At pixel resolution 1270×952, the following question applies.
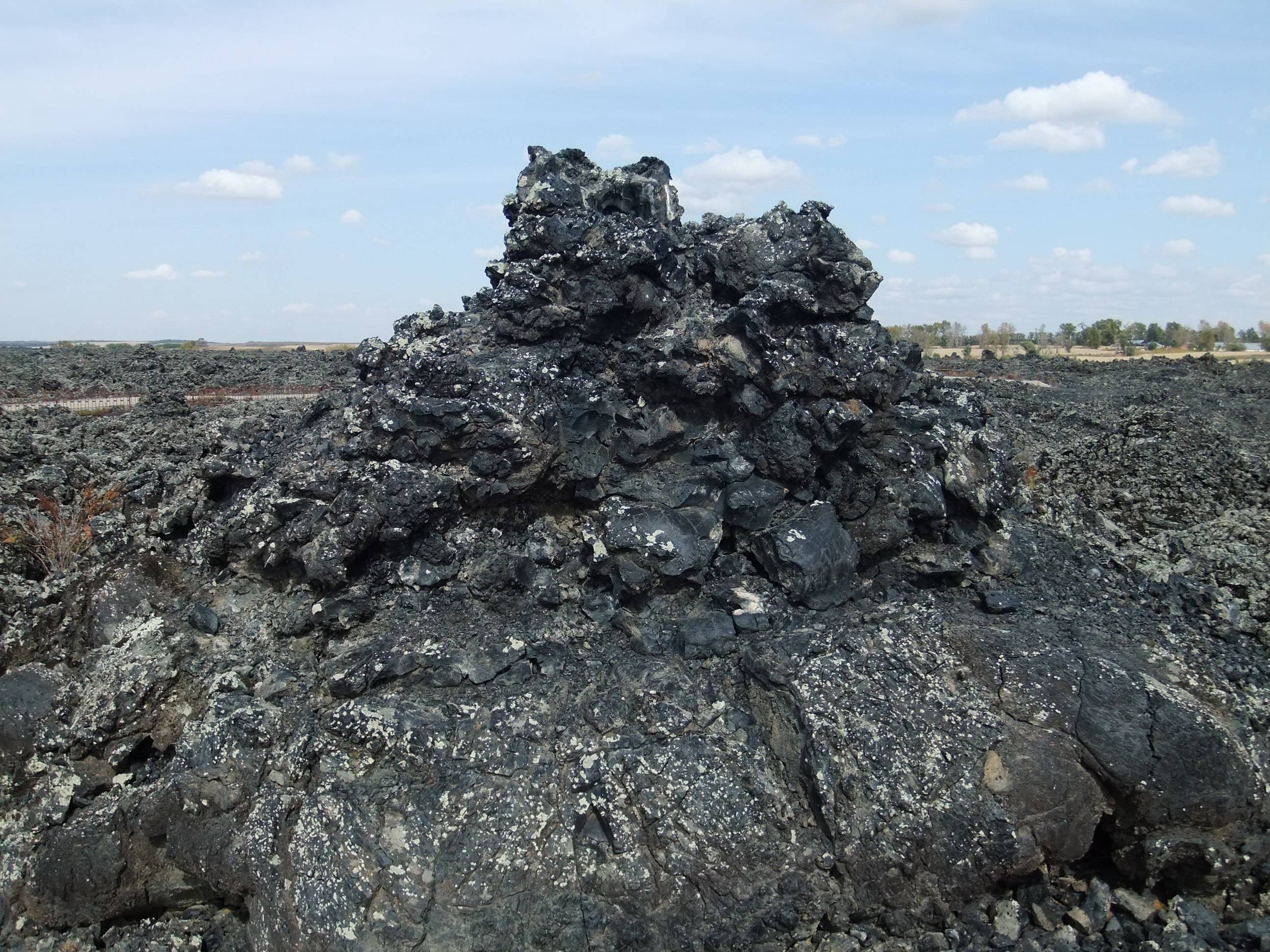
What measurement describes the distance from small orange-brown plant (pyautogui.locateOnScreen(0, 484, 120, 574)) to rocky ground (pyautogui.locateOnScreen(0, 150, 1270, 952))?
246 centimetres

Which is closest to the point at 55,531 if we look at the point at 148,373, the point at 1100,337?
the point at 148,373

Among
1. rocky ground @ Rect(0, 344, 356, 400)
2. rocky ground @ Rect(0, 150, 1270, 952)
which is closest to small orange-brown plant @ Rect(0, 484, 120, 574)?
rocky ground @ Rect(0, 150, 1270, 952)

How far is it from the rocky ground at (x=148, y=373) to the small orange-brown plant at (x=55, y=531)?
15616 millimetres

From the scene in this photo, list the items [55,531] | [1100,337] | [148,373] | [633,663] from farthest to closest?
[1100,337]
[148,373]
[55,531]
[633,663]

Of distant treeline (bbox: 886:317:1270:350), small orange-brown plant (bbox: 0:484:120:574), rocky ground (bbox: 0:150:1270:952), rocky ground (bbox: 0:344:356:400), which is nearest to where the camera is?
rocky ground (bbox: 0:150:1270:952)

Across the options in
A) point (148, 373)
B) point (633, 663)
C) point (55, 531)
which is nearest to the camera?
point (633, 663)

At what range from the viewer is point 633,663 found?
A: 255 inches

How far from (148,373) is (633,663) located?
128 ft

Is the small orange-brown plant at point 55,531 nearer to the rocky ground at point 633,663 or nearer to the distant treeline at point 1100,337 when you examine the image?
the rocky ground at point 633,663

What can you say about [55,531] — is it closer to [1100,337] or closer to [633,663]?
[633,663]

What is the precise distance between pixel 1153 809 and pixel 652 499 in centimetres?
409

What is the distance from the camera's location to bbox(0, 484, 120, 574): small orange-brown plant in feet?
34.6

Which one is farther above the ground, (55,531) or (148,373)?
(148,373)

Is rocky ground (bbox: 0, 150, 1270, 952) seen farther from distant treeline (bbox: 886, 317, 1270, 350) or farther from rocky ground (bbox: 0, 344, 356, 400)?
distant treeline (bbox: 886, 317, 1270, 350)
